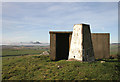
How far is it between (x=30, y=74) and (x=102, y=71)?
9.18 metres

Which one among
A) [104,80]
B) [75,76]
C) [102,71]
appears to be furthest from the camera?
[102,71]

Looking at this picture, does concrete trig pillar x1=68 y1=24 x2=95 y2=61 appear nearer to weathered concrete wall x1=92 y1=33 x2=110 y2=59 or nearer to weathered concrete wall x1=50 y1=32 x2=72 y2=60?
weathered concrete wall x1=50 y1=32 x2=72 y2=60

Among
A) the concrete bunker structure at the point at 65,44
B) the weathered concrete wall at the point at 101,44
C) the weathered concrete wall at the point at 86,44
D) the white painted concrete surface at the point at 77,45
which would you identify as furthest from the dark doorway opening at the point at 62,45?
the weathered concrete wall at the point at 101,44

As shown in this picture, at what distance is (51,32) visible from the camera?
758 inches

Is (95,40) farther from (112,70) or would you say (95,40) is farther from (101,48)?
(112,70)

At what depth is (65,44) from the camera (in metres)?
20.6

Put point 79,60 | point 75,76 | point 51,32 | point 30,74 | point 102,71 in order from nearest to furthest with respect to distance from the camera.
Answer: point 75,76 → point 102,71 → point 30,74 → point 79,60 → point 51,32

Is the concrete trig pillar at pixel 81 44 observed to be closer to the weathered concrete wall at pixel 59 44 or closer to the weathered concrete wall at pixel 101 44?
the weathered concrete wall at pixel 59 44

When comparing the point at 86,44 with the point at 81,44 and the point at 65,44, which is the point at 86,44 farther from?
the point at 65,44

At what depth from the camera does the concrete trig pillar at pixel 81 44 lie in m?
15.5

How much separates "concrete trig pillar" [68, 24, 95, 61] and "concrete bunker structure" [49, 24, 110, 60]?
3070mm

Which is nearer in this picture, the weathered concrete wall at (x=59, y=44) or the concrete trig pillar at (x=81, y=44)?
the concrete trig pillar at (x=81, y=44)

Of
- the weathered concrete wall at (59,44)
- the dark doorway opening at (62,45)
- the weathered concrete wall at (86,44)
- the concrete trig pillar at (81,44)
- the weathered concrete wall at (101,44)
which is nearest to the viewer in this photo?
the concrete trig pillar at (81,44)

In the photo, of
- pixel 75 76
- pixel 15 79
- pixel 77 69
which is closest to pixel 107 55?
pixel 77 69
